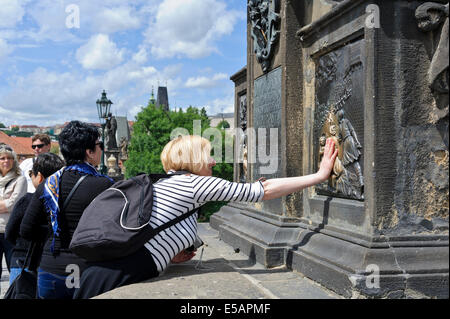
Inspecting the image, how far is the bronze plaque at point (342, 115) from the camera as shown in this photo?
3.49 m

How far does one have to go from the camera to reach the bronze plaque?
349 centimetres

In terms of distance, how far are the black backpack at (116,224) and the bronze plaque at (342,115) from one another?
4.65 feet

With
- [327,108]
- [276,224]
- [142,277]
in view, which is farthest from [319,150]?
[142,277]

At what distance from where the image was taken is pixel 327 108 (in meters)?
4.11

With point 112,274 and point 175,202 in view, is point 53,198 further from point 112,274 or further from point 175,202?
point 175,202

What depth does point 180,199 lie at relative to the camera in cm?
299

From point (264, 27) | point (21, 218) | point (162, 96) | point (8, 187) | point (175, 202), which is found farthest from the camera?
point (162, 96)

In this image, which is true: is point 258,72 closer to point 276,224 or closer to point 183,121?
point 276,224

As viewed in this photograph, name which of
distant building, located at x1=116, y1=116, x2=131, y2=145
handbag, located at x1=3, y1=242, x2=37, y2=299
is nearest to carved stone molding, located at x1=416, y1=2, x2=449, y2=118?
handbag, located at x1=3, y1=242, x2=37, y2=299

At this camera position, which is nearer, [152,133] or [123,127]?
[152,133]

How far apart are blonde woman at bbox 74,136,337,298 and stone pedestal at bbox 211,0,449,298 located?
0.63 meters

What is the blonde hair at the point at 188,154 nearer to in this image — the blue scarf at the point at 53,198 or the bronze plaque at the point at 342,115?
the blue scarf at the point at 53,198

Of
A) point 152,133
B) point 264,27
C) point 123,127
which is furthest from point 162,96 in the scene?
point 264,27

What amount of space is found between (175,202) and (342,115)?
5.32ft
